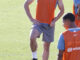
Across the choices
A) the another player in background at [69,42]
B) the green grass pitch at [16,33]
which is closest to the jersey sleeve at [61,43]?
the another player in background at [69,42]

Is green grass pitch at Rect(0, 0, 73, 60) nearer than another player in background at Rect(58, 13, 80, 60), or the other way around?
another player in background at Rect(58, 13, 80, 60)

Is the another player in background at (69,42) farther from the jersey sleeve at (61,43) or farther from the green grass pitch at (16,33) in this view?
the green grass pitch at (16,33)

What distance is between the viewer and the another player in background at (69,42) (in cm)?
596

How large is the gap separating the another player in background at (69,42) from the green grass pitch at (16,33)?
3762mm

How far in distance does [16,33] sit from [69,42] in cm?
676

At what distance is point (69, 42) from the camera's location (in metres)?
5.96

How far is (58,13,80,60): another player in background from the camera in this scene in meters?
5.96

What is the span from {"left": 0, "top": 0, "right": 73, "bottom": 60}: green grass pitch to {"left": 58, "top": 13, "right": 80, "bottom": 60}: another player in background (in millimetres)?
3762

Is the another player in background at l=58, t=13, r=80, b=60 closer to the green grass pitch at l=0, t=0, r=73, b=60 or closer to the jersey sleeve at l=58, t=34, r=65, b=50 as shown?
the jersey sleeve at l=58, t=34, r=65, b=50

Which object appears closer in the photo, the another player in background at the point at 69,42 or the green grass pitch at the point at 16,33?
the another player in background at the point at 69,42

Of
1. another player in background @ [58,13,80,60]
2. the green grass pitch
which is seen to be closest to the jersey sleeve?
another player in background @ [58,13,80,60]

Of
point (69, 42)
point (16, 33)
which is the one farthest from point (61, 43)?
point (16, 33)

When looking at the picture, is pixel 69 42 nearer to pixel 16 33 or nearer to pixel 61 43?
pixel 61 43

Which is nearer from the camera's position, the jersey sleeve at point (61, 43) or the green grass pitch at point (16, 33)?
the jersey sleeve at point (61, 43)
